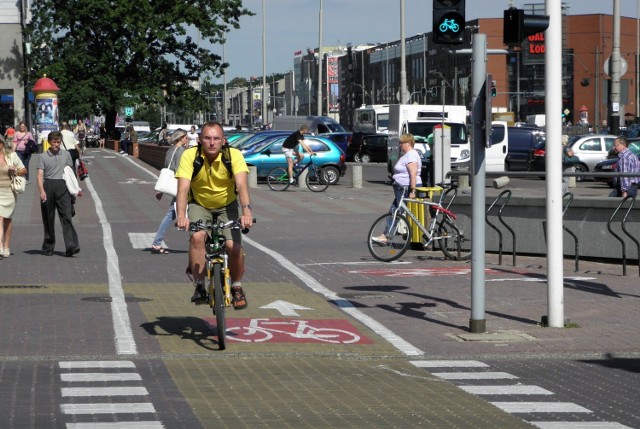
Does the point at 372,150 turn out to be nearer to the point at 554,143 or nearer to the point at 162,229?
the point at 162,229

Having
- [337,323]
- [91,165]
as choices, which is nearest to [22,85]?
[91,165]

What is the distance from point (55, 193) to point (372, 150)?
45129 millimetres

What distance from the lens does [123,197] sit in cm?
3312

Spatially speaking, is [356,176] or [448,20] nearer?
[448,20]

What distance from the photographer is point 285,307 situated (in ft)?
44.0

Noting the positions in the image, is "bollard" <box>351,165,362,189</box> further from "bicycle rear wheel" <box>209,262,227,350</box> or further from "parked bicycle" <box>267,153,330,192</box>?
→ "bicycle rear wheel" <box>209,262,227,350</box>

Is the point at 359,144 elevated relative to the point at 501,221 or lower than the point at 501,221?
lower

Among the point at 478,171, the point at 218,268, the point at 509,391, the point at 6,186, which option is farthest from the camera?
the point at 6,186

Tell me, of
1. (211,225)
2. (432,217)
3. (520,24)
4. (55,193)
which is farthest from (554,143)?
(55,193)

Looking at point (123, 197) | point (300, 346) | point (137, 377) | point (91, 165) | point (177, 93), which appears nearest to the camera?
point (137, 377)

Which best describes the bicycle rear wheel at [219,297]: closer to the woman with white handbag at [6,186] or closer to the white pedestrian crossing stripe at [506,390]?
the white pedestrian crossing stripe at [506,390]

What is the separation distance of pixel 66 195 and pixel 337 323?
7.92 m

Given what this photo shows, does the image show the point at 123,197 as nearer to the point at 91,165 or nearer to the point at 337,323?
the point at 91,165

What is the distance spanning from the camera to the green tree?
75562 millimetres
